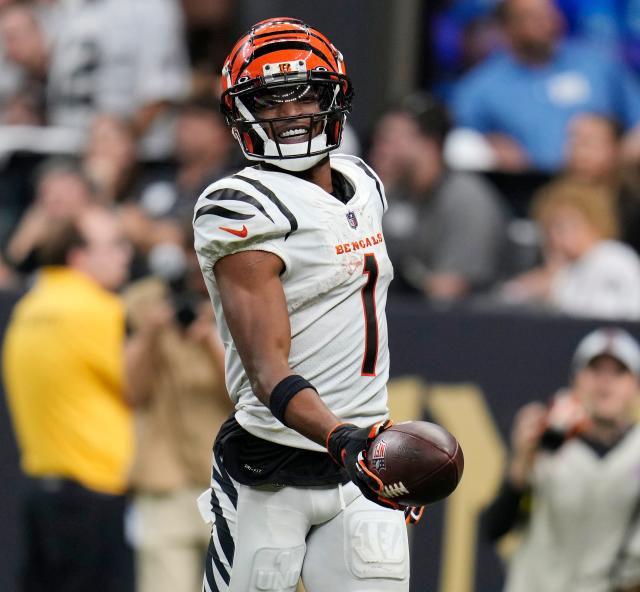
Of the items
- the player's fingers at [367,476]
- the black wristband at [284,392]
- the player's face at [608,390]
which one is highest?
the black wristband at [284,392]

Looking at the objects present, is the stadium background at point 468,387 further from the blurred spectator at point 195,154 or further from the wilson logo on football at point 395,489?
the wilson logo on football at point 395,489

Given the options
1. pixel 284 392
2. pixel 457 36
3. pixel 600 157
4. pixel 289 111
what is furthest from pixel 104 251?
pixel 457 36

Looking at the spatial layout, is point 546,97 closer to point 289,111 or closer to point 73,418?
point 73,418

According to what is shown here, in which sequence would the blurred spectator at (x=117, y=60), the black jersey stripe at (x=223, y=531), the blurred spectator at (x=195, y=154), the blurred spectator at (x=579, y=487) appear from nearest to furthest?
1. the black jersey stripe at (x=223, y=531)
2. the blurred spectator at (x=579, y=487)
3. the blurred spectator at (x=195, y=154)
4. the blurred spectator at (x=117, y=60)

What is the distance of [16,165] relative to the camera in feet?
30.5

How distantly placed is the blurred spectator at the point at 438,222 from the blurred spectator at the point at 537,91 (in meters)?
0.85

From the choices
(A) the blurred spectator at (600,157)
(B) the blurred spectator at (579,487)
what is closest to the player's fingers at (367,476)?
(B) the blurred spectator at (579,487)

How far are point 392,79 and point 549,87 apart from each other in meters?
1.79

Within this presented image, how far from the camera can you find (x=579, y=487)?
7.00 meters

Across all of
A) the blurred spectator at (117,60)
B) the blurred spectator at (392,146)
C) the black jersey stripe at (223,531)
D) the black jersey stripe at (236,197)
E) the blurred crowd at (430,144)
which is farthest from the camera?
the blurred spectator at (117,60)

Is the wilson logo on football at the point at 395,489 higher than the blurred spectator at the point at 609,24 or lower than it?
lower

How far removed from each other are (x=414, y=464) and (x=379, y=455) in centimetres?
9

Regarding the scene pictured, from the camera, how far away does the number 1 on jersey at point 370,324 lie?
4.35 metres

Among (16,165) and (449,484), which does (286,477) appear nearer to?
(449,484)
